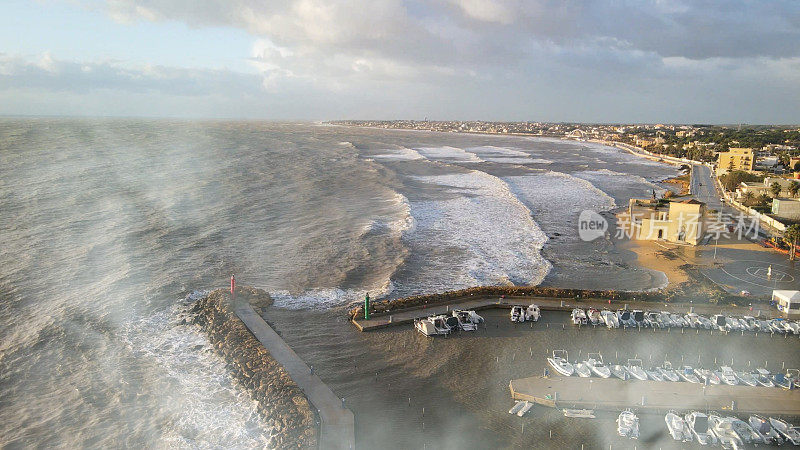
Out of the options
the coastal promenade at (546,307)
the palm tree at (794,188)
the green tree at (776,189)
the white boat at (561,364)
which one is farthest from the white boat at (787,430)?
the green tree at (776,189)

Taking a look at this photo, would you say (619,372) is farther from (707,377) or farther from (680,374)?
(707,377)

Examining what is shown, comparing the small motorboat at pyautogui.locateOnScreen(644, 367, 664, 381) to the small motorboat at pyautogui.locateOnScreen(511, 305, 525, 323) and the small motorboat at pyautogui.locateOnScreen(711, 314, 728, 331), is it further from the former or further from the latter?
the small motorboat at pyautogui.locateOnScreen(711, 314, 728, 331)

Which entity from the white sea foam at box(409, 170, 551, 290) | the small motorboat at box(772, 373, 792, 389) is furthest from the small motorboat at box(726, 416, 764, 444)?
the white sea foam at box(409, 170, 551, 290)

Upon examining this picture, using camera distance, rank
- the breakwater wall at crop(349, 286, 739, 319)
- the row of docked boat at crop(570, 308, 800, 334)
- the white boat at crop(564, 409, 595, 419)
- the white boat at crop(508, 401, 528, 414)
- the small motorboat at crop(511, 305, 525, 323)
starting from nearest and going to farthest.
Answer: the white boat at crop(564, 409, 595, 419) → the white boat at crop(508, 401, 528, 414) → the row of docked boat at crop(570, 308, 800, 334) → the small motorboat at crop(511, 305, 525, 323) → the breakwater wall at crop(349, 286, 739, 319)

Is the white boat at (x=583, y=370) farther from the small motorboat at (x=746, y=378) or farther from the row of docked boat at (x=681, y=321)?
the small motorboat at (x=746, y=378)

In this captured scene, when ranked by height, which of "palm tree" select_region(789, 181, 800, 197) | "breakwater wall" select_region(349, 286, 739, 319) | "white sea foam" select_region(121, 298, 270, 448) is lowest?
"white sea foam" select_region(121, 298, 270, 448)

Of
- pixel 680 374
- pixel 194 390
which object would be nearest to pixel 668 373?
pixel 680 374
